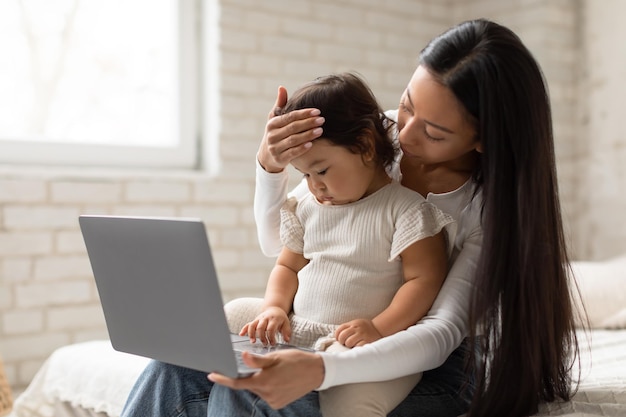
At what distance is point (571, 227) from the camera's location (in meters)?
3.54

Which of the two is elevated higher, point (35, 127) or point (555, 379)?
point (35, 127)

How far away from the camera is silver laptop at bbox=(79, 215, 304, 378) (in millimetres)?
1142

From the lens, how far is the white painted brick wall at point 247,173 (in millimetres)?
2723

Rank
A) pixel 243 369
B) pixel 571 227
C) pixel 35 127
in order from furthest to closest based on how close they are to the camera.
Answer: pixel 571 227 < pixel 35 127 < pixel 243 369

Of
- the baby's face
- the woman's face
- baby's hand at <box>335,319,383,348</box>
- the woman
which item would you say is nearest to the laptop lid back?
the woman

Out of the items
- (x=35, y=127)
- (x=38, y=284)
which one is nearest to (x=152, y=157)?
(x=35, y=127)

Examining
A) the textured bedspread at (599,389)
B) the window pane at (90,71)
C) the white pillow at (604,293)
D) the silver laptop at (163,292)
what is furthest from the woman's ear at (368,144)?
the window pane at (90,71)

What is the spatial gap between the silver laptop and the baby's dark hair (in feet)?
1.28

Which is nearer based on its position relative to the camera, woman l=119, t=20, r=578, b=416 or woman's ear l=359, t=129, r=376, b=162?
woman l=119, t=20, r=578, b=416

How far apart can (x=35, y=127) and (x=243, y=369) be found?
2.06 m

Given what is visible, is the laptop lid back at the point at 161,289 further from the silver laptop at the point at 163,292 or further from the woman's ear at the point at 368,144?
the woman's ear at the point at 368,144

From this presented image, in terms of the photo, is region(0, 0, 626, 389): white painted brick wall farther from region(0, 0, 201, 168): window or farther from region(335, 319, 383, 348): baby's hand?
region(335, 319, 383, 348): baby's hand

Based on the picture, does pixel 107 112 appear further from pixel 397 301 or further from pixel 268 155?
pixel 397 301

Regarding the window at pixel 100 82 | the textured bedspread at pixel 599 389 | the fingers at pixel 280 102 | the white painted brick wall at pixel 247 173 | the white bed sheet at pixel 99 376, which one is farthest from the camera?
the window at pixel 100 82
